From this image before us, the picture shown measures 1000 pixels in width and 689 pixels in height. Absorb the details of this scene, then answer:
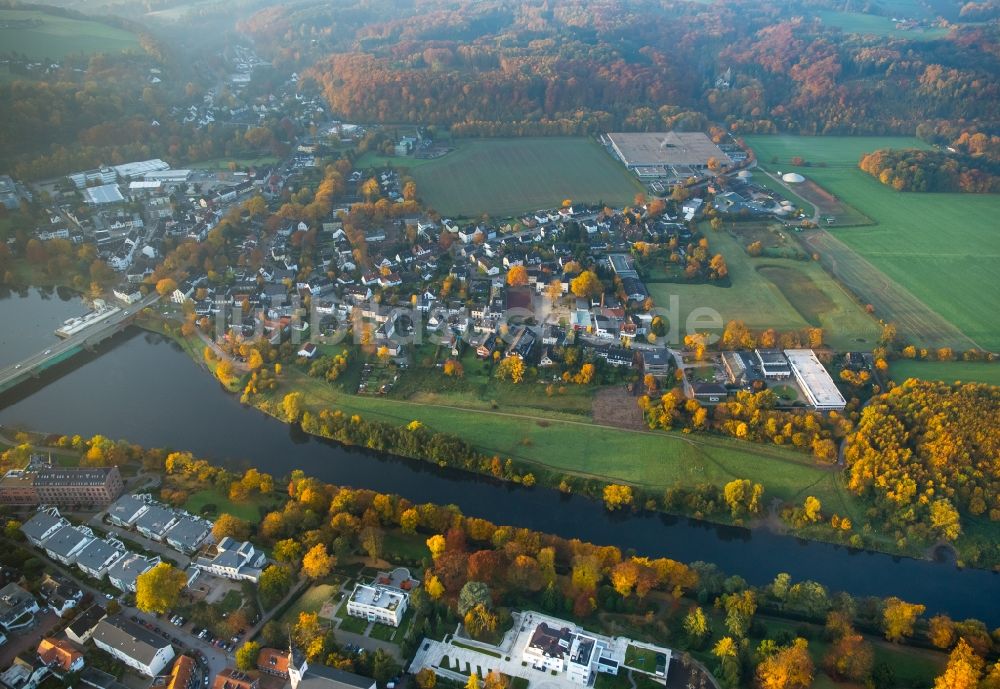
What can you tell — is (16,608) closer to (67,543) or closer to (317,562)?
(67,543)

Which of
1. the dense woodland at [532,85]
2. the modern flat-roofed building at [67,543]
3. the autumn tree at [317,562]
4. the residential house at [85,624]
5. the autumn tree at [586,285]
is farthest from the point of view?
the dense woodland at [532,85]

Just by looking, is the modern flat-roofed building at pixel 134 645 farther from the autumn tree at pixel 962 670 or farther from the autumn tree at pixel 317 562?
the autumn tree at pixel 962 670

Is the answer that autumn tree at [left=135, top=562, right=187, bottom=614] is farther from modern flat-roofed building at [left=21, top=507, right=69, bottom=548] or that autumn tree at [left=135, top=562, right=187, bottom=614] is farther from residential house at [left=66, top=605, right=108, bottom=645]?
modern flat-roofed building at [left=21, top=507, right=69, bottom=548]

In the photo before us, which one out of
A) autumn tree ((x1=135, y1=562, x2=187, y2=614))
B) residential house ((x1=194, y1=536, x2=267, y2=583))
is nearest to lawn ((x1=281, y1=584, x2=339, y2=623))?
residential house ((x1=194, y1=536, x2=267, y2=583))

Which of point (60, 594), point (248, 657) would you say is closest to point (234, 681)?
point (248, 657)

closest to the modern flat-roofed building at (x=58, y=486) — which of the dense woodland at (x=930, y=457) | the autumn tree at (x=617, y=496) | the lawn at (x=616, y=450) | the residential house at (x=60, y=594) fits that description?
the residential house at (x=60, y=594)
